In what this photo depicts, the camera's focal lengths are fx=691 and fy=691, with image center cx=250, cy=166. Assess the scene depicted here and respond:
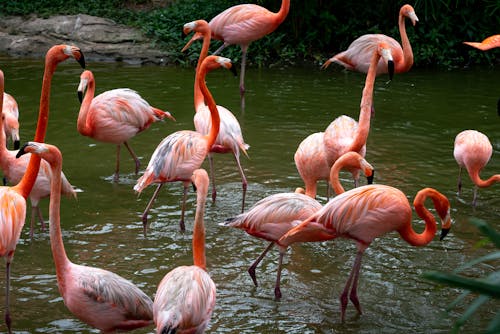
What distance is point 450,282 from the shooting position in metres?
0.98

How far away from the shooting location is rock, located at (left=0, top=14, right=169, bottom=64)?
10.3 m

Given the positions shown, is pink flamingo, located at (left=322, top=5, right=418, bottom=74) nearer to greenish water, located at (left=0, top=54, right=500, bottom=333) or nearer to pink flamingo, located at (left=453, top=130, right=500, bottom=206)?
greenish water, located at (left=0, top=54, right=500, bottom=333)

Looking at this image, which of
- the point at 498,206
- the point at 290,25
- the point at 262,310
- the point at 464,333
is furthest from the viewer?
the point at 290,25

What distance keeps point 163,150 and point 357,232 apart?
174cm

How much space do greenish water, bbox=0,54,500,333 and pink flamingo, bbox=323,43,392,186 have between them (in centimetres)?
65

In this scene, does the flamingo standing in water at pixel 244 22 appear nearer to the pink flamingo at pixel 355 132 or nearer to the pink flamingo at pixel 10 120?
the pink flamingo at pixel 10 120

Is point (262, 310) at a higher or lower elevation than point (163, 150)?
lower


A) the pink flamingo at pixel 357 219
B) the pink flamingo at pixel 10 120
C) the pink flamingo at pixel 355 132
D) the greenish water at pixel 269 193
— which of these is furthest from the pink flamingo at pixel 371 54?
the pink flamingo at pixel 357 219

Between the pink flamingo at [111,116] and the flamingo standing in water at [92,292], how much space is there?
2472mm

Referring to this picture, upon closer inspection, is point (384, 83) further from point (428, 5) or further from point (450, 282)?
point (450, 282)

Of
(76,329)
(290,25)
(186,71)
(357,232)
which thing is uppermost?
(290,25)

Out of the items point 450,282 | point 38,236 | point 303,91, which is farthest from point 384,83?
point 450,282

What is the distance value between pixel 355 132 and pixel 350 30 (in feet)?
19.0

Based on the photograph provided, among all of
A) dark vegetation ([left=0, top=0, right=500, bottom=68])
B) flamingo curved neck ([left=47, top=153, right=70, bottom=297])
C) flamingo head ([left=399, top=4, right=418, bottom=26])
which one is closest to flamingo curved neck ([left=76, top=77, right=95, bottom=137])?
flamingo curved neck ([left=47, top=153, right=70, bottom=297])
